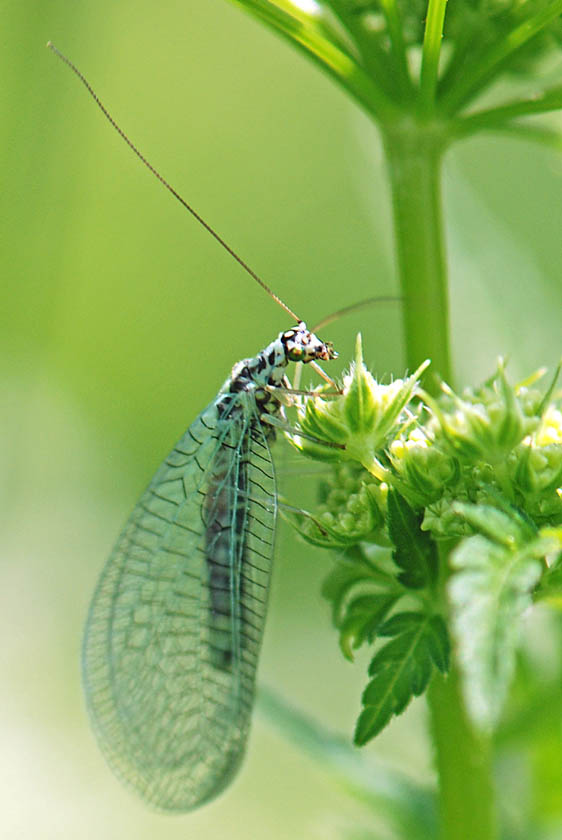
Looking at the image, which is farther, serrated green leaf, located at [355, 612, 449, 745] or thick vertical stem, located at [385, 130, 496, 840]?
thick vertical stem, located at [385, 130, 496, 840]

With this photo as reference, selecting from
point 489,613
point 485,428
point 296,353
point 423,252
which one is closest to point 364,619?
point 485,428

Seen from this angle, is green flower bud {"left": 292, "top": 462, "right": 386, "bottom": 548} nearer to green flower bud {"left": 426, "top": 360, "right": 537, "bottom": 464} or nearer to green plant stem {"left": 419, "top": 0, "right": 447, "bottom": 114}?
green flower bud {"left": 426, "top": 360, "right": 537, "bottom": 464}

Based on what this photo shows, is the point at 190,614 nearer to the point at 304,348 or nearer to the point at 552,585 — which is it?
the point at 304,348

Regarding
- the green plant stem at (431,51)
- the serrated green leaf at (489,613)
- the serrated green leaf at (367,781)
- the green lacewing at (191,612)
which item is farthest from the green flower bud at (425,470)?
the serrated green leaf at (367,781)

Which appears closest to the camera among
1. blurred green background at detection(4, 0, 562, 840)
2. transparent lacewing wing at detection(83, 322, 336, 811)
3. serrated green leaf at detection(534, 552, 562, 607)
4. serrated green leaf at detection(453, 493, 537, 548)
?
serrated green leaf at detection(453, 493, 537, 548)

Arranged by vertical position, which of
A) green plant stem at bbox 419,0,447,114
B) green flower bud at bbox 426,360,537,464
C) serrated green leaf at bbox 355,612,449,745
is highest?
green plant stem at bbox 419,0,447,114

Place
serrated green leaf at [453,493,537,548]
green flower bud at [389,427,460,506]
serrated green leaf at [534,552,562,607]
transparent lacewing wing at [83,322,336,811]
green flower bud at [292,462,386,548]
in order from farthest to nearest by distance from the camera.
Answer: transparent lacewing wing at [83,322,336,811] → green flower bud at [292,462,386,548] → green flower bud at [389,427,460,506] → serrated green leaf at [534,552,562,607] → serrated green leaf at [453,493,537,548]

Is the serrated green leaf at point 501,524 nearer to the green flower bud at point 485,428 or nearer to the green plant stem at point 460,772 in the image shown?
the green flower bud at point 485,428

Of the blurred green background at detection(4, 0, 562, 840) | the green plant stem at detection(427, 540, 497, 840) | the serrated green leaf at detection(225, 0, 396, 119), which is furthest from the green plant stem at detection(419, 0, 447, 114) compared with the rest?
the blurred green background at detection(4, 0, 562, 840)
